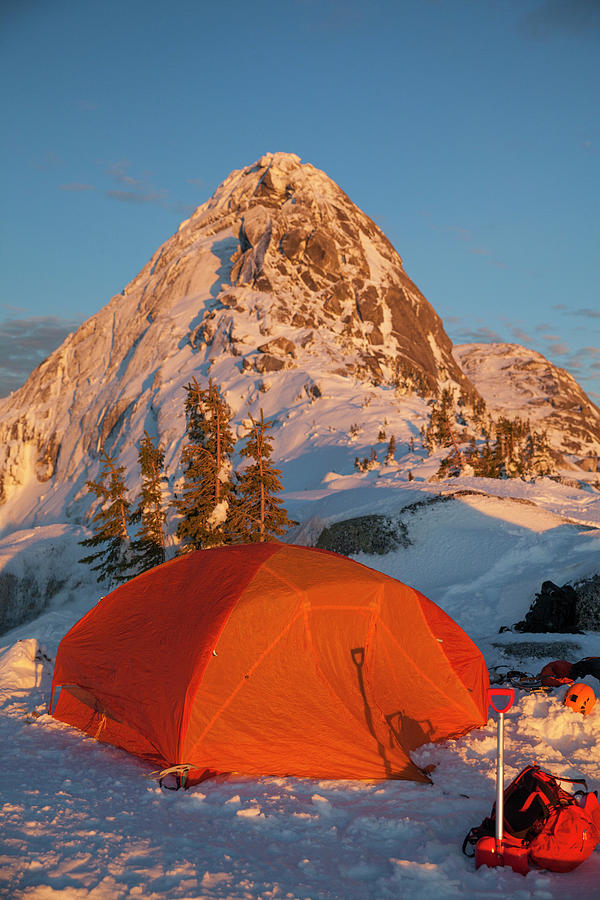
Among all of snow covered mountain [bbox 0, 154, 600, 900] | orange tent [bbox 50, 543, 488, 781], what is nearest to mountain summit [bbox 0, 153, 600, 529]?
snow covered mountain [bbox 0, 154, 600, 900]

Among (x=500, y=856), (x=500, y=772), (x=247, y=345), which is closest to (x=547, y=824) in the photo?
(x=500, y=856)

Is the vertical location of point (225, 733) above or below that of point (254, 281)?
below

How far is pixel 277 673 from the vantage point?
28.1 feet

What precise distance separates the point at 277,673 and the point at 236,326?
83679 mm

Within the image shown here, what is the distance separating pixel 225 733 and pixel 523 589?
12777 millimetres

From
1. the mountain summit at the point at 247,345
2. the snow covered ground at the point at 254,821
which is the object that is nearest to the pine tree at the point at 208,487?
the snow covered ground at the point at 254,821

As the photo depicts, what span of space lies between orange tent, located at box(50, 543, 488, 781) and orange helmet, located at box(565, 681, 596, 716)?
1.27 metres

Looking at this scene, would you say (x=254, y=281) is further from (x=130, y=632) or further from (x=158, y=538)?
(x=130, y=632)

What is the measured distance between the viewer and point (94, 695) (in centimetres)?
961

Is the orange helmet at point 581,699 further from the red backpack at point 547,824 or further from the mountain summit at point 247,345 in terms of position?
the mountain summit at point 247,345

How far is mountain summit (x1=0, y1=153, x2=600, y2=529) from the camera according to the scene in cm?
7612

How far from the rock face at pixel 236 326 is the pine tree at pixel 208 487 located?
48414 mm

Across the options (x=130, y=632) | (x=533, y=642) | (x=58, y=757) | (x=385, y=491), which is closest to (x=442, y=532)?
(x=385, y=491)

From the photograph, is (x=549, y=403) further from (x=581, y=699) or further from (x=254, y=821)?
(x=254, y=821)
